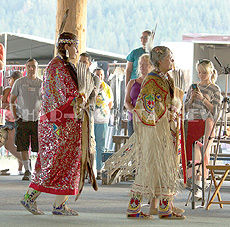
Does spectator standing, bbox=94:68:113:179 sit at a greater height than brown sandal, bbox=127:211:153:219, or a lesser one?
greater

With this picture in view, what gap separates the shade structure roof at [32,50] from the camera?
11.0 meters

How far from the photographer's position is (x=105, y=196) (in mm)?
6059

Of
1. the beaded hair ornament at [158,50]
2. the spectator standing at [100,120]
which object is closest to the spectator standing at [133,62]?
the spectator standing at [100,120]

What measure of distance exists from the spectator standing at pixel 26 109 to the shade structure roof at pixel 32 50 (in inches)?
116

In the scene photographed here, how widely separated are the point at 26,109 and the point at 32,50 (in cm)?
425

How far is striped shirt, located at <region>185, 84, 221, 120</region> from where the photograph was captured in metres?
5.64

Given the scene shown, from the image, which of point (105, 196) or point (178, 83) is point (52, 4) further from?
point (178, 83)

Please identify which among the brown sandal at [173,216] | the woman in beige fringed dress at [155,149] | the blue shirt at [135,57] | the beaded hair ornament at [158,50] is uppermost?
the blue shirt at [135,57]

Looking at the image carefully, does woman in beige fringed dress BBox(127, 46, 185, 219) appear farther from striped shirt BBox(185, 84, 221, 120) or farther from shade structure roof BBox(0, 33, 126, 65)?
shade structure roof BBox(0, 33, 126, 65)

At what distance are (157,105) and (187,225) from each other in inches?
30.2

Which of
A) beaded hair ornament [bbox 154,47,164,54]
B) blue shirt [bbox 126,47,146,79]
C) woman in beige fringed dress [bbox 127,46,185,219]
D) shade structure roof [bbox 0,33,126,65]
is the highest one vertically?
shade structure roof [bbox 0,33,126,65]

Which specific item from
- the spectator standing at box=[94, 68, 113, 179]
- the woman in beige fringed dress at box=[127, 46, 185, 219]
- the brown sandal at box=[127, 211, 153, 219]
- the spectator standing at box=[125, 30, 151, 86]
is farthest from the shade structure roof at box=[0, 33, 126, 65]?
the brown sandal at box=[127, 211, 153, 219]

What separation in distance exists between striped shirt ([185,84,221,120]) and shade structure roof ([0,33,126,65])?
17.2 ft

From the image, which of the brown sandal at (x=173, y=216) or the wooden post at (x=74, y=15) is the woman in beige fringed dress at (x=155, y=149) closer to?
the brown sandal at (x=173, y=216)
